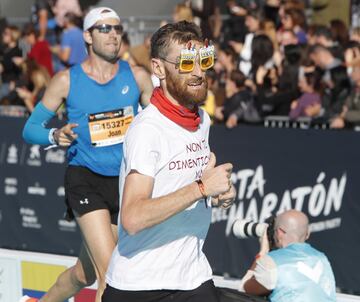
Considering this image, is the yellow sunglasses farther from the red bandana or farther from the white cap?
the white cap

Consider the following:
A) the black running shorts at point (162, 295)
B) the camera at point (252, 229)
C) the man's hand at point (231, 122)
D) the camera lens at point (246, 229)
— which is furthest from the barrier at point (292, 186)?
the black running shorts at point (162, 295)

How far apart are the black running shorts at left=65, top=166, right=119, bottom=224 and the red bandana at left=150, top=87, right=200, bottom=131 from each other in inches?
71.5

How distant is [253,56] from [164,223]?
7837 mm

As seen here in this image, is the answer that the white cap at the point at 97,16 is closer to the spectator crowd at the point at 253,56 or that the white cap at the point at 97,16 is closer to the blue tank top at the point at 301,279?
the blue tank top at the point at 301,279

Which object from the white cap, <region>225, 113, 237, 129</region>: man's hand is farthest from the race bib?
<region>225, 113, 237, 129</region>: man's hand

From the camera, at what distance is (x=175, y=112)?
405 centimetres

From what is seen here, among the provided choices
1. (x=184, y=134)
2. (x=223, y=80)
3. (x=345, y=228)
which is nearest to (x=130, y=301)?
(x=184, y=134)

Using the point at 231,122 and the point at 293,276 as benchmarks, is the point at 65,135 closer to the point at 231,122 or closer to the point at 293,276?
the point at 293,276

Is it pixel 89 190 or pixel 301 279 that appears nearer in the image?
pixel 301 279

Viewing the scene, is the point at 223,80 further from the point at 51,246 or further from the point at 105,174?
the point at 105,174

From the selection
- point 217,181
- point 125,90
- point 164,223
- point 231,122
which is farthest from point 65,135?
point 231,122

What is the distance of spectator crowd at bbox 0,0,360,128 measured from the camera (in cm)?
1030

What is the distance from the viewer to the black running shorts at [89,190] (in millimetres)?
5848

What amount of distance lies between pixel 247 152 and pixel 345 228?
1256mm
